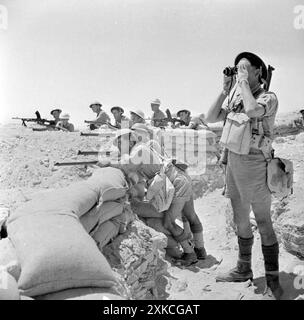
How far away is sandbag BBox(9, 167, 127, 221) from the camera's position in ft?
8.14

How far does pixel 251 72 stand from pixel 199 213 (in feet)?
10.7

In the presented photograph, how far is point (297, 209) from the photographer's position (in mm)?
4156

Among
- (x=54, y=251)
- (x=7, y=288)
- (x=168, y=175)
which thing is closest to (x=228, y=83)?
(x=168, y=175)

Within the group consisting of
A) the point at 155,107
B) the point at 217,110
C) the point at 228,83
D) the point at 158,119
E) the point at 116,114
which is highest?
the point at 228,83

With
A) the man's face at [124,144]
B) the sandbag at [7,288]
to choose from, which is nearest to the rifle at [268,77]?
the man's face at [124,144]

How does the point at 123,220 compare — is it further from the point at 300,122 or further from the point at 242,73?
the point at 300,122

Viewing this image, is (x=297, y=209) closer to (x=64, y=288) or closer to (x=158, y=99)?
(x=64, y=288)

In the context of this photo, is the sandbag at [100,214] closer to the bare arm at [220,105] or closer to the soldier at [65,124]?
the bare arm at [220,105]

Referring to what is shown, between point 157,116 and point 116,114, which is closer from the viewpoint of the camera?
point 116,114

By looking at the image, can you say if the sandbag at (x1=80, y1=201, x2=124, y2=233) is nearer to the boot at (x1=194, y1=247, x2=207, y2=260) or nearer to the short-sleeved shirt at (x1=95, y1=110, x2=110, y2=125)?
the boot at (x1=194, y1=247, x2=207, y2=260)

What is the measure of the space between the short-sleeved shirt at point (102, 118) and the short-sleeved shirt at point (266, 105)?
604cm

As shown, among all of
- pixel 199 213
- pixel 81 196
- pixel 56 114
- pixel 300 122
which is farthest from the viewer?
pixel 300 122

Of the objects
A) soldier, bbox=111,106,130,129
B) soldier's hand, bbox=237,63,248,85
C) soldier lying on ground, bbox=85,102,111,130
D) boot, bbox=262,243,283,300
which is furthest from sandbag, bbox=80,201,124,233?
soldier lying on ground, bbox=85,102,111,130

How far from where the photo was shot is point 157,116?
9.41m
